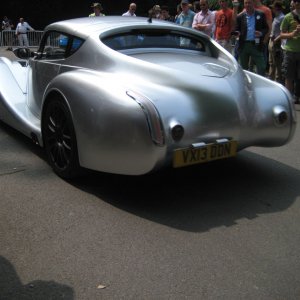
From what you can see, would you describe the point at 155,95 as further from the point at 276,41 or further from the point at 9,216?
the point at 276,41

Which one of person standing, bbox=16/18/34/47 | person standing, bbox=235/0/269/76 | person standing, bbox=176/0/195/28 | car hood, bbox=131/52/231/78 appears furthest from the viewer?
person standing, bbox=16/18/34/47

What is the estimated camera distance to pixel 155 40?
4730mm

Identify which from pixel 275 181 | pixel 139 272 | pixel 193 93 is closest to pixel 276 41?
pixel 275 181

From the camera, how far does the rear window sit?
450 centimetres

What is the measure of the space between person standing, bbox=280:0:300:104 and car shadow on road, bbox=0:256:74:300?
6.57m

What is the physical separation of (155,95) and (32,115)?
81.7 inches

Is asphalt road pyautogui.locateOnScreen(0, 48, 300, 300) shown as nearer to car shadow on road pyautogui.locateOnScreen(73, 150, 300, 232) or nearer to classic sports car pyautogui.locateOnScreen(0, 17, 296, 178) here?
car shadow on road pyautogui.locateOnScreen(73, 150, 300, 232)

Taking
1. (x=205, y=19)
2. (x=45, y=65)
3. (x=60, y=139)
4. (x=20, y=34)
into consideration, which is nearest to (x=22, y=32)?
(x=20, y=34)

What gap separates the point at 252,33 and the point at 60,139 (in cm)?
556

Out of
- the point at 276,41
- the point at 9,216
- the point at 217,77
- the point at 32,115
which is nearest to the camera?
the point at 9,216

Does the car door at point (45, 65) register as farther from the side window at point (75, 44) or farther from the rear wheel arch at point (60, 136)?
the rear wheel arch at point (60, 136)

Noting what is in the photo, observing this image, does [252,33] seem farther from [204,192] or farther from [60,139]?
[60,139]

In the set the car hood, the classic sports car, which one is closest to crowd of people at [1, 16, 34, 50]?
the classic sports car

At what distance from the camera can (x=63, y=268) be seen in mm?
2961
